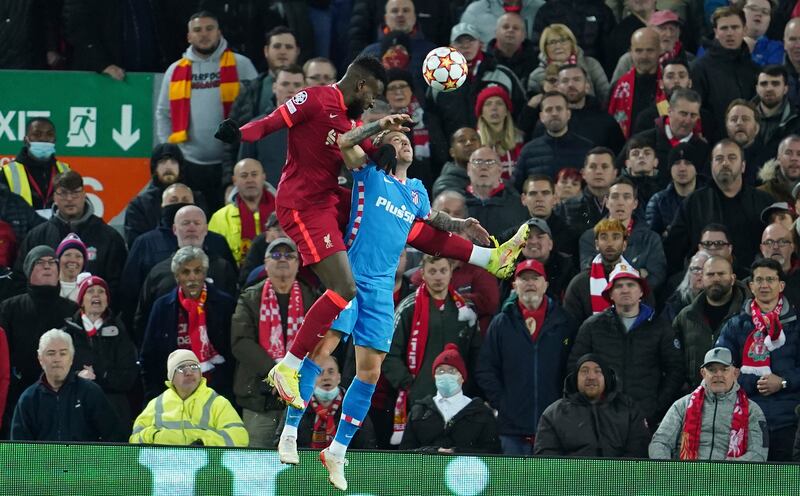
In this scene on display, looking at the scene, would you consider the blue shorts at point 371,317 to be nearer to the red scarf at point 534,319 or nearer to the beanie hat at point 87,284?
the red scarf at point 534,319

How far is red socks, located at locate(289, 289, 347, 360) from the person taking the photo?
37.6 feet

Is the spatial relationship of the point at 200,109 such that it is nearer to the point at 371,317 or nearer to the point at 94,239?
the point at 94,239

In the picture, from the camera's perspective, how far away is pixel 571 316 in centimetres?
1483

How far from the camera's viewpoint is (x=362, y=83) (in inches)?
453

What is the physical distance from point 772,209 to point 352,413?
5132 millimetres

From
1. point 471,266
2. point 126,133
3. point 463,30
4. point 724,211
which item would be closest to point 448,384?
point 471,266

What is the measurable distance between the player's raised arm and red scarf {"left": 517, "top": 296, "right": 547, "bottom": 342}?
361cm

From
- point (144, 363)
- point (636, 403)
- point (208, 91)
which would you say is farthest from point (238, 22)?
point (636, 403)

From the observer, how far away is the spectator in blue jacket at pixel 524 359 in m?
14.5

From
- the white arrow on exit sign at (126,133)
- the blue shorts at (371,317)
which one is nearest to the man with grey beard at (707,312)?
the blue shorts at (371,317)

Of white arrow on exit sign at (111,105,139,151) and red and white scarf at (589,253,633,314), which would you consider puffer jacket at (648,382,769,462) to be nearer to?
red and white scarf at (589,253,633,314)

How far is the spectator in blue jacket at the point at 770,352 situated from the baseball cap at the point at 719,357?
0.50 metres

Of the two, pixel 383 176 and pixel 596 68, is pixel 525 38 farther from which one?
pixel 383 176

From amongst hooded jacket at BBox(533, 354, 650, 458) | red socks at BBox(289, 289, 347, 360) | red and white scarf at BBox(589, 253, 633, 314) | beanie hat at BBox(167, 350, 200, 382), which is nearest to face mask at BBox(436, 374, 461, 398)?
hooded jacket at BBox(533, 354, 650, 458)
